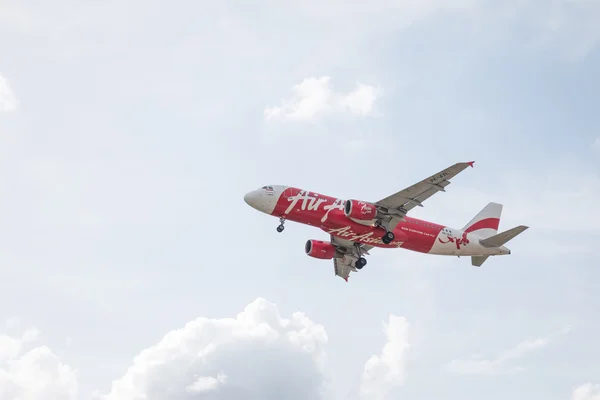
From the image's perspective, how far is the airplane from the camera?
199 ft

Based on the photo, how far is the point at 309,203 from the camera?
6134 cm

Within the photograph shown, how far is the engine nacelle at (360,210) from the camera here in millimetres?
60688

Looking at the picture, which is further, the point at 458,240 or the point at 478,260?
the point at 478,260

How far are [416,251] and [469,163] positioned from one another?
13.5 m

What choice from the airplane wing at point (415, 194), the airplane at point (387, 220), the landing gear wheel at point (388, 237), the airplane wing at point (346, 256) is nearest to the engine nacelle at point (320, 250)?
the airplane wing at point (346, 256)

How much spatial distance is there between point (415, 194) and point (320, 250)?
558 inches

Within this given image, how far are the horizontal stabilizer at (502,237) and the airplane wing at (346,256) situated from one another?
10720mm

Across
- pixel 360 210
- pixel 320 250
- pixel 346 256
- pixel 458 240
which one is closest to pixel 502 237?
pixel 458 240

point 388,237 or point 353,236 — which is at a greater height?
point 353,236

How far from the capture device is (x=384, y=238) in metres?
63.1

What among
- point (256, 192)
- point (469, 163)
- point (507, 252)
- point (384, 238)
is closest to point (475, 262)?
point (507, 252)

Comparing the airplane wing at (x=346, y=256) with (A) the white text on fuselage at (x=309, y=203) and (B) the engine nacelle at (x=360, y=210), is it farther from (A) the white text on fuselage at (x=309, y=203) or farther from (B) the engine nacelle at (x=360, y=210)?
(B) the engine nacelle at (x=360, y=210)

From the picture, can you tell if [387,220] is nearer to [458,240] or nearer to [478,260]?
[458,240]

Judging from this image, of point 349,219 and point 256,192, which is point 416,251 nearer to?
point 349,219
